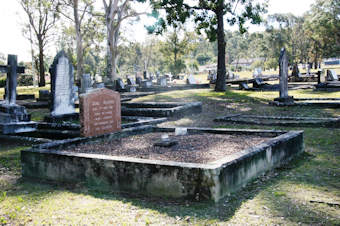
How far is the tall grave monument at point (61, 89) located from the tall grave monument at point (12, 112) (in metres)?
1.20

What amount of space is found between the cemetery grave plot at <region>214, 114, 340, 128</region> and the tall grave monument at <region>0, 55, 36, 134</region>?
6.16m

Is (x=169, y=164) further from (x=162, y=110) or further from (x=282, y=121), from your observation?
(x=162, y=110)

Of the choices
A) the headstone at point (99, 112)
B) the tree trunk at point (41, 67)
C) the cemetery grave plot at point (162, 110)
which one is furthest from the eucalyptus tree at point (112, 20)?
the headstone at point (99, 112)

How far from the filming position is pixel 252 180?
225 inches

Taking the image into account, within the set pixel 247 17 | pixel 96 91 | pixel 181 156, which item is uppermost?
pixel 247 17

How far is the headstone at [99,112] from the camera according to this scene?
324 inches

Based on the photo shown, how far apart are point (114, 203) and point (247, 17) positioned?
66.8 ft

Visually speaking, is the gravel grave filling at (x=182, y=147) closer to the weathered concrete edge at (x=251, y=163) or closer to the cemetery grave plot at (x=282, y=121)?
the weathered concrete edge at (x=251, y=163)

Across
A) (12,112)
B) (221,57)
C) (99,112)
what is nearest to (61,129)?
(12,112)

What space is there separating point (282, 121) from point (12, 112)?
834 cm

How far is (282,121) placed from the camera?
1121 cm

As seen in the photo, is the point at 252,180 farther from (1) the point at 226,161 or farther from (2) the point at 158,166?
(2) the point at 158,166


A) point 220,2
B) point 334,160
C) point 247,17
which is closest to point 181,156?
point 334,160

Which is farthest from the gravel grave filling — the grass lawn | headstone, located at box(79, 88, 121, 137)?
the grass lawn
